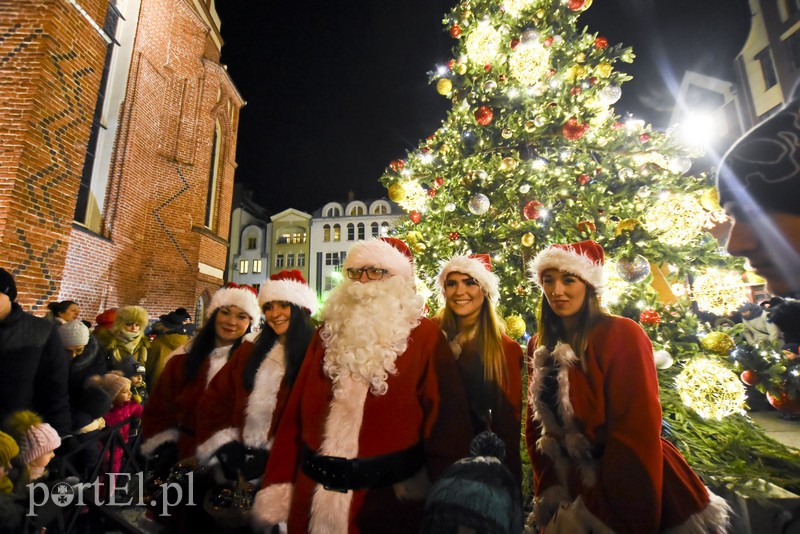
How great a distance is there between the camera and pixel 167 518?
8.07ft

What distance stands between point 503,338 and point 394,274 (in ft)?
3.22

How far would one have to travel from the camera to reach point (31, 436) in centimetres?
209

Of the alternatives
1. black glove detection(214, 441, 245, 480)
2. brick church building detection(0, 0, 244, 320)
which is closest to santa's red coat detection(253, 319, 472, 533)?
black glove detection(214, 441, 245, 480)

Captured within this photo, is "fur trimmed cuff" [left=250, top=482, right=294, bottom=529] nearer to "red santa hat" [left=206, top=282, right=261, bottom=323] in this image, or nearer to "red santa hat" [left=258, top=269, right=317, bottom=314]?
"red santa hat" [left=258, top=269, right=317, bottom=314]

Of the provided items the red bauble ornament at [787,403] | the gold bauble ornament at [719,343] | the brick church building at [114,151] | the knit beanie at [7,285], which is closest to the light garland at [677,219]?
the gold bauble ornament at [719,343]

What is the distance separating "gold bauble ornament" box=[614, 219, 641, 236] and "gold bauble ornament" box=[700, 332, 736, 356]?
1.17 metres

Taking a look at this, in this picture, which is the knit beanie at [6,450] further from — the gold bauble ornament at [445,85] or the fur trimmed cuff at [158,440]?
the gold bauble ornament at [445,85]

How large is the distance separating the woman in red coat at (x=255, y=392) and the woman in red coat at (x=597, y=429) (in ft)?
5.58

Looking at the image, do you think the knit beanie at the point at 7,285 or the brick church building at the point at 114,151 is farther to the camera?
the brick church building at the point at 114,151

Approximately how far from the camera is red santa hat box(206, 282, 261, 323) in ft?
10.7

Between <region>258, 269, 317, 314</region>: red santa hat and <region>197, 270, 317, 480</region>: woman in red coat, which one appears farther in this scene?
<region>258, 269, 317, 314</region>: red santa hat

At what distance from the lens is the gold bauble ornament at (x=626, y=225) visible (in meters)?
3.42

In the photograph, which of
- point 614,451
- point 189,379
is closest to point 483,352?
point 614,451

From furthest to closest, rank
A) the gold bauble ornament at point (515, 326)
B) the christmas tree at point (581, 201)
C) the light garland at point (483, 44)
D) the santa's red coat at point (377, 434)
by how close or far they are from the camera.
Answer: the light garland at point (483, 44)
the gold bauble ornament at point (515, 326)
the christmas tree at point (581, 201)
the santa's red coat at point (377, 434)
